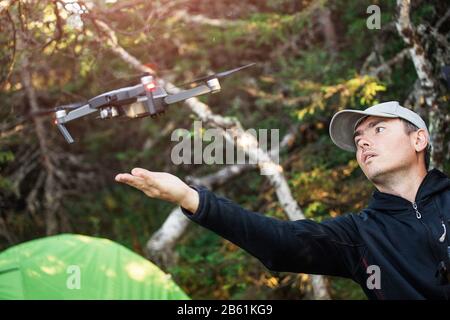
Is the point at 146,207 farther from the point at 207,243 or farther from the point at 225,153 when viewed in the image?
the point at 225,153

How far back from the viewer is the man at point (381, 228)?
2.96m

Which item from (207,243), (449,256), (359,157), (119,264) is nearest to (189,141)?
(207,243)

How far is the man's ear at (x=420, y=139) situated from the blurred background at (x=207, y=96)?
2298 mm

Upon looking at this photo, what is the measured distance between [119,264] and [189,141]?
116 inches

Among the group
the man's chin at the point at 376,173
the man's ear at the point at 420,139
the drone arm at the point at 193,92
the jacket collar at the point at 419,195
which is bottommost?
the jacket collar at the point at 419,195

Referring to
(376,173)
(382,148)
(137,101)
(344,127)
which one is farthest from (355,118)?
(137,101)

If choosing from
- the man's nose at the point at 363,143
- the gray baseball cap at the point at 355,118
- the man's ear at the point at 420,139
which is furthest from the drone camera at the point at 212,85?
the man's ear at the point at 420,139

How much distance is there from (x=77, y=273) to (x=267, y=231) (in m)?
3.17

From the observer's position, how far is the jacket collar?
341 centimetres

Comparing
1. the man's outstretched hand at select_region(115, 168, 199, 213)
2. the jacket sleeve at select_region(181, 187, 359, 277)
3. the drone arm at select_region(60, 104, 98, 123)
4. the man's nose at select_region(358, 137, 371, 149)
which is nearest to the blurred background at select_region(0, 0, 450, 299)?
the drone arm at select_region(60, 104, 98, 123)

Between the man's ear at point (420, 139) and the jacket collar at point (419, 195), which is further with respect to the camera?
the man's ear at point (420, 139)

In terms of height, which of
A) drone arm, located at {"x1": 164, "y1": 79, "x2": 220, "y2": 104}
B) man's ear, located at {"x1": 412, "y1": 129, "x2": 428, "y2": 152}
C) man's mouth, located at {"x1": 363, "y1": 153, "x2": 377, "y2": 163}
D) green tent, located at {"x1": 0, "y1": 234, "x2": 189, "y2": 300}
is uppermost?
drone arm, located at {"x1": 164, "y1": 79, "x2": 220, "y2": 104}

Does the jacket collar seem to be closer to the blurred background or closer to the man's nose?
the man's nose

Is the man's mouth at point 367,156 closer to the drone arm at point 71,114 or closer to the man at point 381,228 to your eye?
the man at point 381,228
